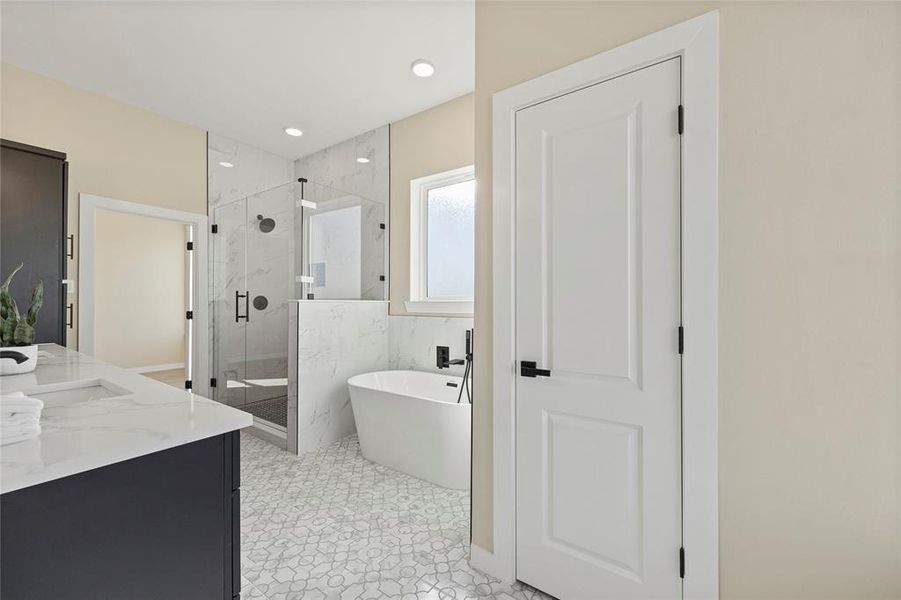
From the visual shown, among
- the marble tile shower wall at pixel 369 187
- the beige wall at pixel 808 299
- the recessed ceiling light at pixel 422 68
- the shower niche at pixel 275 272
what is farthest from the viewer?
the marble tile shower wall at pixel 369 187

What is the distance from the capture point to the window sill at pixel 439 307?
326 cm

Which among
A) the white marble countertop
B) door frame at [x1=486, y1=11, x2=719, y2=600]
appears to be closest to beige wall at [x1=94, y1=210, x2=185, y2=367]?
the white marble countertop

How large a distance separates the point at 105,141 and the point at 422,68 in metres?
2.73

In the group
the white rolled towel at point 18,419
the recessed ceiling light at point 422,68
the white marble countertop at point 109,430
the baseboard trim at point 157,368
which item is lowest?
the baseboard trim at point 157,368

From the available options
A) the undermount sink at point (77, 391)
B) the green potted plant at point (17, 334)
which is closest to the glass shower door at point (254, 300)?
the green potted plant at point (17, 334)

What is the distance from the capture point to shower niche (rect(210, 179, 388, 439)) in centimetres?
338

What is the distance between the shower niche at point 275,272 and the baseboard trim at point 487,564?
6.15 feet

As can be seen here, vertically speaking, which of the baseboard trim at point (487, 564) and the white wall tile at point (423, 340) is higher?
the white wall tile at point (423, 340)

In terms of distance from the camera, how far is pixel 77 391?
58.1 inches

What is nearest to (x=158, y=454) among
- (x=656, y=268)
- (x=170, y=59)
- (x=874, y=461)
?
(x=656, y=268)

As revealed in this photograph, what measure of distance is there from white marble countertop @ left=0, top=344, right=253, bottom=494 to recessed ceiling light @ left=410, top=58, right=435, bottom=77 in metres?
2.61

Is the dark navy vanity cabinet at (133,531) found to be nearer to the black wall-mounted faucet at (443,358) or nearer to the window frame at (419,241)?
the black wall-mounted faucet at (443,358)

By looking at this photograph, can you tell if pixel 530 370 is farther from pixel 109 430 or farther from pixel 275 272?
pixel 275 272

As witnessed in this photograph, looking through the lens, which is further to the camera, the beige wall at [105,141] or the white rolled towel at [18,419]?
the beige wall at [105,141]
